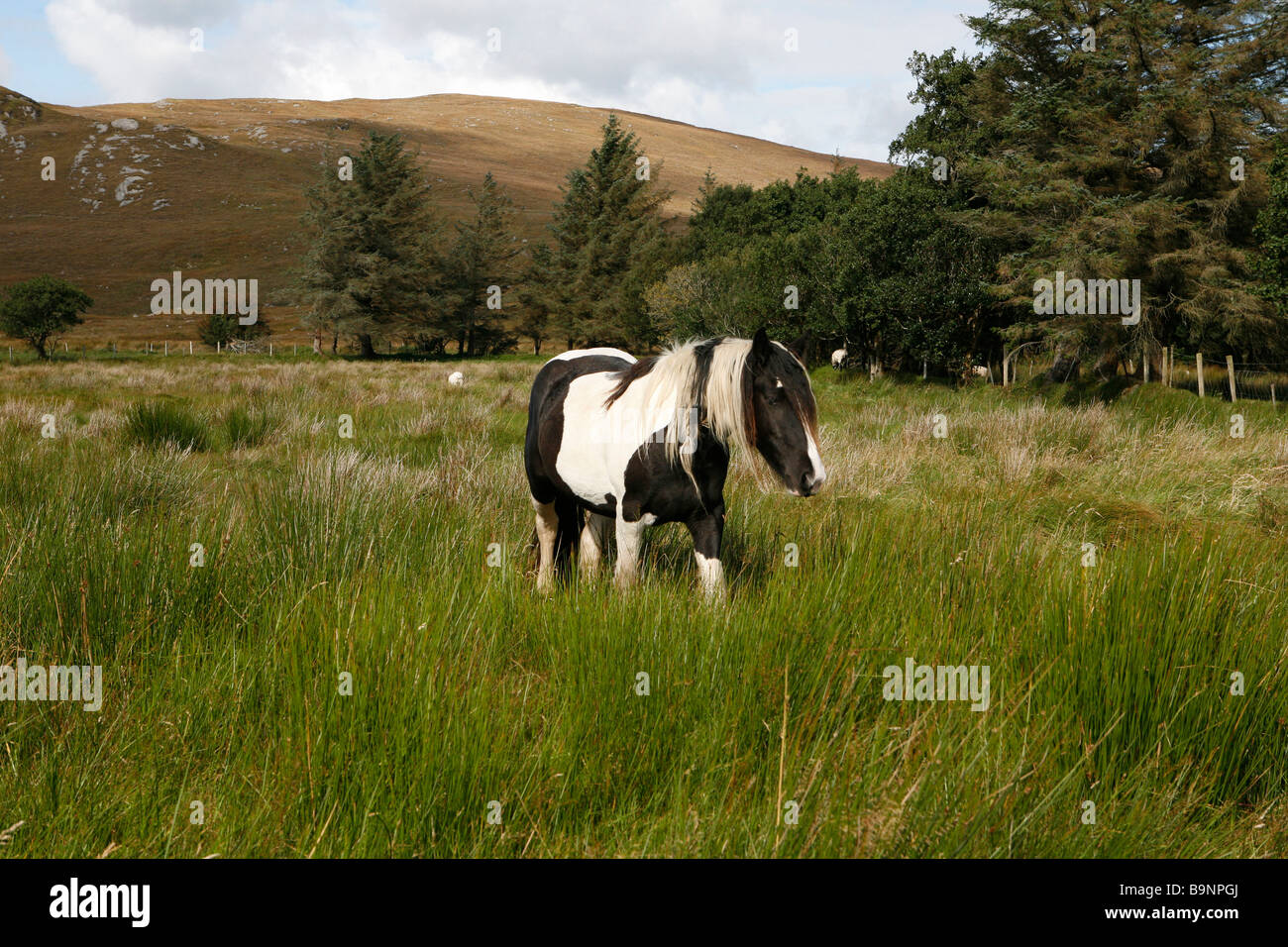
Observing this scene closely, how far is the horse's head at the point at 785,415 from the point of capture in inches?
137

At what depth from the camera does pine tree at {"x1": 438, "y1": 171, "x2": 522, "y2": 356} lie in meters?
63.1

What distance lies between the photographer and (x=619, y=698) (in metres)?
2.67

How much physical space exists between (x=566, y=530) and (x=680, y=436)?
163cm

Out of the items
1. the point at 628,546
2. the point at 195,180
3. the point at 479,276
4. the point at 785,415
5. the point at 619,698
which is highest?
the point at 195,180

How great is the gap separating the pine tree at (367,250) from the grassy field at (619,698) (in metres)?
56.1

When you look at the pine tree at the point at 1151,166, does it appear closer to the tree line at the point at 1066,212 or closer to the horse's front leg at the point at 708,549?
the tree line at the point at 1066,212

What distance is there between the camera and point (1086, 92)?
2369cm

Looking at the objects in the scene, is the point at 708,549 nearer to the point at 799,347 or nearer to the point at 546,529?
the point at 799,347

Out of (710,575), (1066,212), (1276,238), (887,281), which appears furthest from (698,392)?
(887,281)

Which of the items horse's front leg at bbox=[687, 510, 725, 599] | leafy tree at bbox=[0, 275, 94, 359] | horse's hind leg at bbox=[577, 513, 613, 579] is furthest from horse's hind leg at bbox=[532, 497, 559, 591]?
leafy tree at bbox=[0, 275, 94, 359]

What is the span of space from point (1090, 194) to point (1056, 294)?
3757 millimetres

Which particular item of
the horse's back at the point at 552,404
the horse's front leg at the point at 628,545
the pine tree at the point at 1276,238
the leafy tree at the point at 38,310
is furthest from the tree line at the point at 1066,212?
the leafy tree at the point at 38,310
